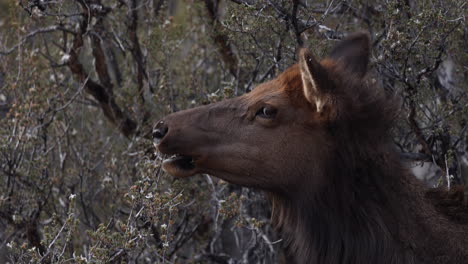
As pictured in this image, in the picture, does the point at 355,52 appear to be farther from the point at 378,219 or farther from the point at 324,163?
the point at 378,219

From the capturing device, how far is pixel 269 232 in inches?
266

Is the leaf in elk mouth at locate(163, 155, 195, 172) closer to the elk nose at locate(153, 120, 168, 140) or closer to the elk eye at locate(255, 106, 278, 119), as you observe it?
the elk nose at locate(153, 120, 168, 140)

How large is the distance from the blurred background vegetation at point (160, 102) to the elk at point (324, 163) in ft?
2.04

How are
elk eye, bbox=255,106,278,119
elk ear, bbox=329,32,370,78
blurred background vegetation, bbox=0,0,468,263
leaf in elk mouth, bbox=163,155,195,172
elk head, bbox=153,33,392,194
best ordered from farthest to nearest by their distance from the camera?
blurred background vegetation, bbox=0,0,468,263
elk ear, bbox=329,32,370,78
leaf in elk mouth, bbox=163,155,195,172
elk eye, bbox=255,106,278,119
elk head, bbox=153,33,392,194

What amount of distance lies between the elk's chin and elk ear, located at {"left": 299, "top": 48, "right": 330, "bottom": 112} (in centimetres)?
84

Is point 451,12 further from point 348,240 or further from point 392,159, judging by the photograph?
point 348,240

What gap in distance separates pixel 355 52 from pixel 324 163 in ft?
3.23

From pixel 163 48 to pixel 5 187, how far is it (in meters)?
1.91

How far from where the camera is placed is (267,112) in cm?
421

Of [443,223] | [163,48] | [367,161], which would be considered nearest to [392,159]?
[367,161]

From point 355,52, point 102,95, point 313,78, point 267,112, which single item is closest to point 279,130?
point 267,112

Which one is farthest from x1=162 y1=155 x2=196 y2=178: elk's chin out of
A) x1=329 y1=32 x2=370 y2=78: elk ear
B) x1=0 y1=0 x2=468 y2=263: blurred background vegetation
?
x1=329 y1=32 x2=370 y2=78: elk ear

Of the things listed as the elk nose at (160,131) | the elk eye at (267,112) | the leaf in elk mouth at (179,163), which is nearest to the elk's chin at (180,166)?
the leaf in elk mouth at (179,163)

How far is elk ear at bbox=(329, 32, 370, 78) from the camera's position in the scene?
15.1 ft
